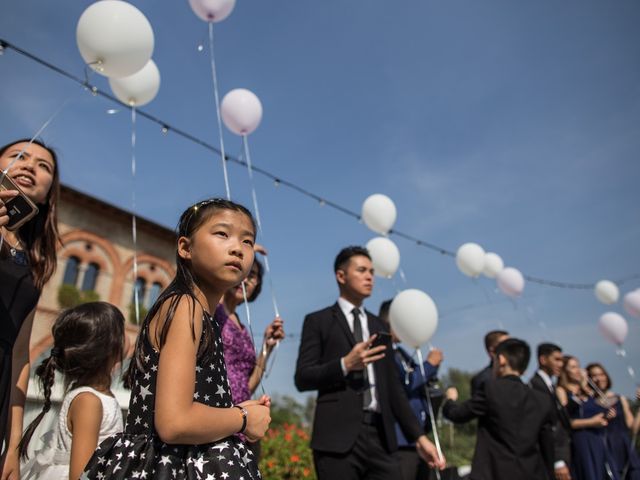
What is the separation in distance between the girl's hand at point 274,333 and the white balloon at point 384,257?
132 inches

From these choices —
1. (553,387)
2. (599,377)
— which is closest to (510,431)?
(553,387)

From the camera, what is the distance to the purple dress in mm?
2651

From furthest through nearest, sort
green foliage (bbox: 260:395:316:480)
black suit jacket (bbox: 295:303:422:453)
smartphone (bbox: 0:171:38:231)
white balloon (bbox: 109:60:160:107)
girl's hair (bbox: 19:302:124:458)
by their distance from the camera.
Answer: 1. green foliage (bbox: 260:395:316:480)
2. white balloon (bbox: 109:60:160:107)
3. black suit jacket (bbox: 295:303:422:453)
4. girl's hair (bbox: 19:302:124:458)
5. smartphone (bbox: 0:171:38:231)

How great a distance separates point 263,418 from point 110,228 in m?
17.6

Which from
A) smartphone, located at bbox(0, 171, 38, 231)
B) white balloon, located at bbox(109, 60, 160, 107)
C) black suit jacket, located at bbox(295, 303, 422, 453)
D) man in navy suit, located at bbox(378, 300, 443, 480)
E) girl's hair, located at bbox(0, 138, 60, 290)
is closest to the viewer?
smartphone, located at bbox(0, 171, 38, 231)

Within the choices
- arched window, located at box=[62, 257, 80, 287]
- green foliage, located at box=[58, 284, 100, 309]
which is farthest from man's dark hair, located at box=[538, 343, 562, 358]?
arched window, located at box=[62, 257, 80, 287]

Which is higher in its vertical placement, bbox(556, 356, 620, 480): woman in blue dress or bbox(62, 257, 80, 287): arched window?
bbox(62, 257, 80, 287): arched window

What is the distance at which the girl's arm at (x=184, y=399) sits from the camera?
1.21 m

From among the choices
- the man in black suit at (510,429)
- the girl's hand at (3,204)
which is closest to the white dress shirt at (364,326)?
the man in black suit at (510,429)

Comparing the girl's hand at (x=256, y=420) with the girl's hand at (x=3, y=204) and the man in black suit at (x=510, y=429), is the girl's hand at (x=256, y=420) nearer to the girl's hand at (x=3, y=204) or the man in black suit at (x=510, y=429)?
the girl's hand at (x=3, y=204)

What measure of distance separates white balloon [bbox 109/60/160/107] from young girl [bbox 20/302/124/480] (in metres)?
3.19

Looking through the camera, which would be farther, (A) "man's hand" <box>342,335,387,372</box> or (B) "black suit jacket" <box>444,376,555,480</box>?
(B) "black suit jacket" <box>444,376,555,480</box>

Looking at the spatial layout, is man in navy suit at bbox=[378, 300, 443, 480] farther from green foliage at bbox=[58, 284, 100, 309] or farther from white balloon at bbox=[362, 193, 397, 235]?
green foliage at bbox=[58, 284, 100, 309]

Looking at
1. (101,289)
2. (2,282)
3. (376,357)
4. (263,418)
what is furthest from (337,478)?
(101,289)
